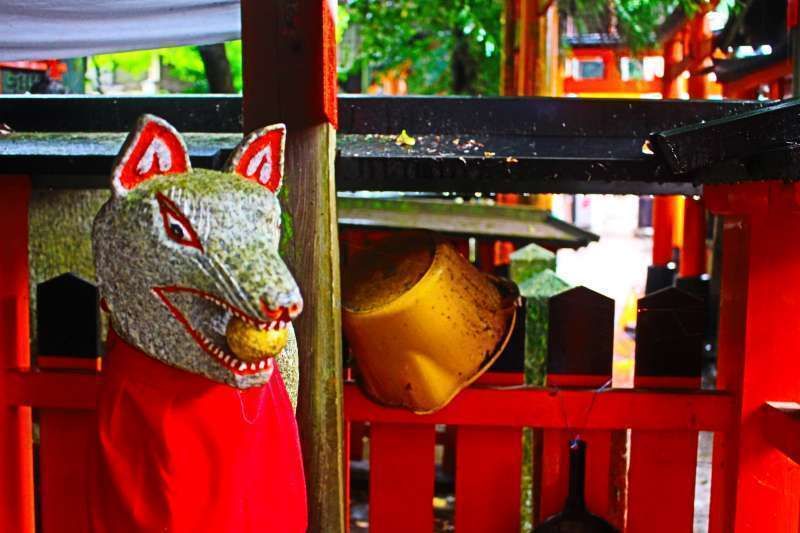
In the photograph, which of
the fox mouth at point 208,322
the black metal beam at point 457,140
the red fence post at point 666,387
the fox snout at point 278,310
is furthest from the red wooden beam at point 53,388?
the red fence post at point 666,387

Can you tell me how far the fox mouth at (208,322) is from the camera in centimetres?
153

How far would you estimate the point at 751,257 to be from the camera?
2373 mm

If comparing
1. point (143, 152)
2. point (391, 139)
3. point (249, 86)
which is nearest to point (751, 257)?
point (391, 139)

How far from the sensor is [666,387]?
259cm

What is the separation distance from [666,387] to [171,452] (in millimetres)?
1608

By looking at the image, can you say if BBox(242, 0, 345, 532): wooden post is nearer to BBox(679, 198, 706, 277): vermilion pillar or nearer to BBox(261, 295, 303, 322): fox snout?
BBox(261, 295, 303, 322): fox snout

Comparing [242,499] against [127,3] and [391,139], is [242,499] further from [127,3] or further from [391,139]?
[127,3]

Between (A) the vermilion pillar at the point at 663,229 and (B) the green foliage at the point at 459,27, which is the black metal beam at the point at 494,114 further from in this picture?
(A) the vermilion pillar at the point at 663,229

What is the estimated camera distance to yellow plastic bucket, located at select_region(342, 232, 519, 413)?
2301 millimetres

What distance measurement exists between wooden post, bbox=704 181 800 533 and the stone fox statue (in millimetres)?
1424

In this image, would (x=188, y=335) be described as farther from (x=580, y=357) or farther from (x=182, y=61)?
(x=182, y=61)

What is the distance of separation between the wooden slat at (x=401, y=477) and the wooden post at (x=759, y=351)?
91 centimetres

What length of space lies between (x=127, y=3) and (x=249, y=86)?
1533 mm

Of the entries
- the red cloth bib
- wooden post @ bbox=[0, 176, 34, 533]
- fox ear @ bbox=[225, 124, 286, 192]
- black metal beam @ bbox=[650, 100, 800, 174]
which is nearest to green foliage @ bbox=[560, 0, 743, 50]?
black metal beam @ bbox=[650, 100, 800, 174]
